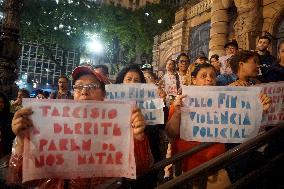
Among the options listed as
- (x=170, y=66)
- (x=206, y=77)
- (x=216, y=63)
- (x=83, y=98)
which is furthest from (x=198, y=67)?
(x=216, y=63)

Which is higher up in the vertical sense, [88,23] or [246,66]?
[88,23]

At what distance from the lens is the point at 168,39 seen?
A: 26.0 meters

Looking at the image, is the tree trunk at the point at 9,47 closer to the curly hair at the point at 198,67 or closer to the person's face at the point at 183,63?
the person's face at the point at 183,63

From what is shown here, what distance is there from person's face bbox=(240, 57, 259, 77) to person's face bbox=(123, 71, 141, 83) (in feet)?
4.38

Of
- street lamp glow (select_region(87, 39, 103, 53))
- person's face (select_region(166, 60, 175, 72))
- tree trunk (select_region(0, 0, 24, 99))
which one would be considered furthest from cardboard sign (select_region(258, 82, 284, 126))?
street lamp glow (select_region(87, 39, 103, 53))

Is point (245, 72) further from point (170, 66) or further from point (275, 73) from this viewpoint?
point (170, 66)

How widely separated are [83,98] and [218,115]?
146 cm

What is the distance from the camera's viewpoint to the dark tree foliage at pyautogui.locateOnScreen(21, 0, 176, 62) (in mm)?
28797

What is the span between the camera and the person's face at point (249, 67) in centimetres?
397

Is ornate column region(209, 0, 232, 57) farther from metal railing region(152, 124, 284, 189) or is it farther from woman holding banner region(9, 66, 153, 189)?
woman holding banner region(9, 66, 153, 189)

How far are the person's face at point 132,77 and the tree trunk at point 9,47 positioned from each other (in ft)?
16.8

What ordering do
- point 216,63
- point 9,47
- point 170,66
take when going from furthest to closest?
point 9,47
point 216,63
point 170,66

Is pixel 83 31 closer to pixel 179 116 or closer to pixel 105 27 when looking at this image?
pixel 105 27

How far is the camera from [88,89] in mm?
2807
